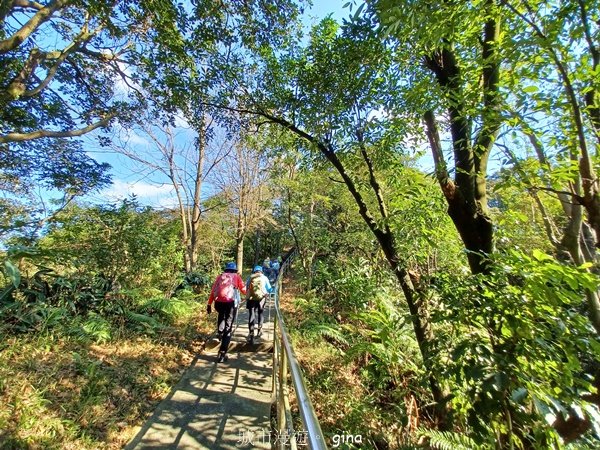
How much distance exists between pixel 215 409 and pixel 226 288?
6.93ft

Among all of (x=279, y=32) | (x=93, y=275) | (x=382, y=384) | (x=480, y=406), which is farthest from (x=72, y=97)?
(x=480, y=406)

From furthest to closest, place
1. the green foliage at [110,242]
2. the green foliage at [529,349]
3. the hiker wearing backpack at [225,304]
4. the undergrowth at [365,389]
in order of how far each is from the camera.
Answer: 1. the green foliage at [110,242]
2. the hiker wearing backpack at [225,304]
3. the undergrowth at [365,389]
4. the green foliage at [529,349]

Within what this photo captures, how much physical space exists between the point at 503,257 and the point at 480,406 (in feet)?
3.07

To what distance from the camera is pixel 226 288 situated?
215 inches

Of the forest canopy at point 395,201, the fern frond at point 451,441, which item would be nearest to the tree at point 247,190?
the forest canopy at point 395,201

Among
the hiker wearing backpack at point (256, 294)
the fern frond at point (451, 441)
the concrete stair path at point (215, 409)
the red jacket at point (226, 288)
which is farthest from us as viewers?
the hiker wearing backpack at point (256, 294)

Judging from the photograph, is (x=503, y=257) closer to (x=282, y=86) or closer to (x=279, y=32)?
(x=282, y=86)

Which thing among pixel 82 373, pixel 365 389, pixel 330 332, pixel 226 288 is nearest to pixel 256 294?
pixel 226 288

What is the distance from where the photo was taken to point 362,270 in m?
6.80

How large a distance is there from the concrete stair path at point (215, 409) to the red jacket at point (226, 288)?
1076 millimetres

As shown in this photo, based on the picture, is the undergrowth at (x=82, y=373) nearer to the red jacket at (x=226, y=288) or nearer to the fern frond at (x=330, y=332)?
Answer: the red jacket at (x=226, y=288)

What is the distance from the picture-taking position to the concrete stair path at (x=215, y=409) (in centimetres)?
311

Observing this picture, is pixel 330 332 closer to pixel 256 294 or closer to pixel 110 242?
pixel 256 294

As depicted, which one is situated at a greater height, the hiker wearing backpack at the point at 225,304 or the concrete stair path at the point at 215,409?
the hiker wearing backpack at the point at 225,304
